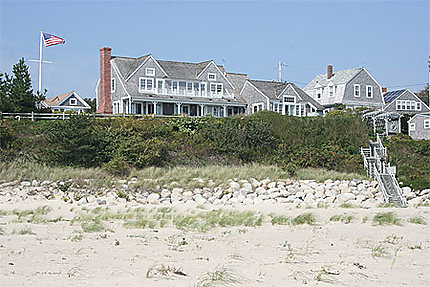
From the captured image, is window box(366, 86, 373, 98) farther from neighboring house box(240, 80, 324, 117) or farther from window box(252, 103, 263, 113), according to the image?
window box(252, 103, 263, 113)

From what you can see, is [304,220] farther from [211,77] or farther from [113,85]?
[211,77]

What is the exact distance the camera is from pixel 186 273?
834 centimetres

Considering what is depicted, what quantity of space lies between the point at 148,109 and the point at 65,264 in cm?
3762

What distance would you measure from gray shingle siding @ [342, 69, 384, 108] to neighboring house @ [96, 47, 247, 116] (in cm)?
1218

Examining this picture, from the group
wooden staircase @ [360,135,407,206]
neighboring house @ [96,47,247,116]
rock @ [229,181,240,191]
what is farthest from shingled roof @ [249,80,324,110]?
rock @ [229,181,240,191]

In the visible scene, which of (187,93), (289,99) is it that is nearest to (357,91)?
(289,99)

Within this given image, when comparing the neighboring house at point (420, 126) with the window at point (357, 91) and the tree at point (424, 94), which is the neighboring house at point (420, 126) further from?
the tree at point (424, 94)

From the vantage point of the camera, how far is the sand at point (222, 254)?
26.5 ft

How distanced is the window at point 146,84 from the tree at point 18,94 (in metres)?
9.82

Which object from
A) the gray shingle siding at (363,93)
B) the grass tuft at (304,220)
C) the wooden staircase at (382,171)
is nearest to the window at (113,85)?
the gray shingle siding at (363,93)

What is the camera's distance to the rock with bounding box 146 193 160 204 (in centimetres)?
2164

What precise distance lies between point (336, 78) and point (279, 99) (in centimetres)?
1041

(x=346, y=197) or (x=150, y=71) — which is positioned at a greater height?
(x=150, y=71)

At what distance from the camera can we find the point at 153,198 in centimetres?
2191
